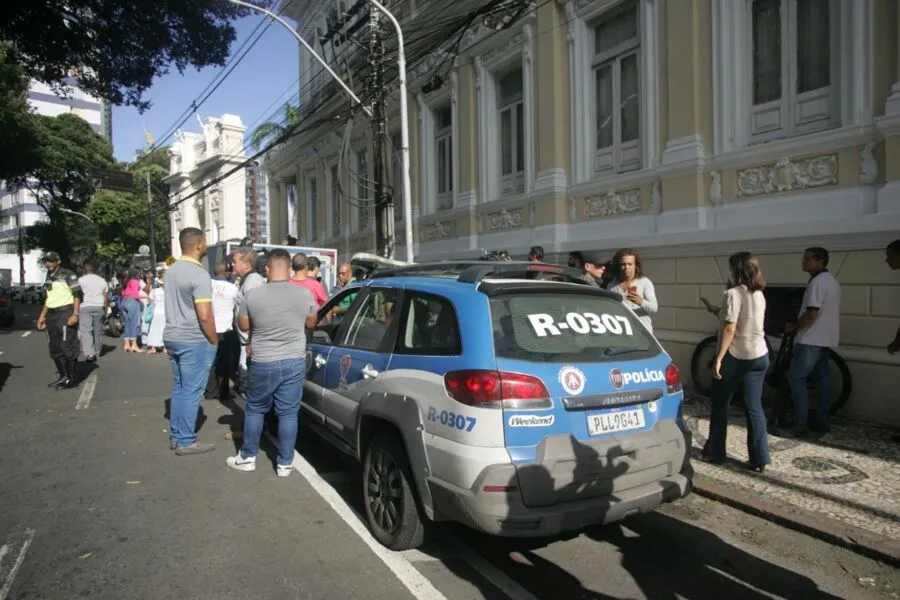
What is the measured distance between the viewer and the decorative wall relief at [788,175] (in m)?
6.27

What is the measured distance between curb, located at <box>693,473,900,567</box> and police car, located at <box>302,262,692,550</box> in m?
0.98

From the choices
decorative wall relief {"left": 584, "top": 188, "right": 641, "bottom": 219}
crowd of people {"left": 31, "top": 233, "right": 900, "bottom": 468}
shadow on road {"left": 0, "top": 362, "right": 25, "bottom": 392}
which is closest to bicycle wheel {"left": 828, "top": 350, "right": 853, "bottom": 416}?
crowd of people {"left": 31, "top": 233, "right": 900, "bottom": 468}

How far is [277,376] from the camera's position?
445 centimetres

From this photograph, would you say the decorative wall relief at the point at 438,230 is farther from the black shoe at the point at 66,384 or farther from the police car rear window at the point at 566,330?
the police car rear window at the point at 566,330

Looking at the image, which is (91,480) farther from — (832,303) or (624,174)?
(624,174)

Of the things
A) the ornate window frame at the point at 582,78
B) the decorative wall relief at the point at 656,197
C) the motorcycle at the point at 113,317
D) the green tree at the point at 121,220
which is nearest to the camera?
the decorative wall relief at the point at 656,197

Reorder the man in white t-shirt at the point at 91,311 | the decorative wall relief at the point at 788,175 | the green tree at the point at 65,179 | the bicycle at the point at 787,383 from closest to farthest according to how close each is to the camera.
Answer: the bicycle at the point at 787,383 → the decorative wall relief at the point at 788,175 → the man in white t-shirt at the point at 91,311 → the green tree at the point at 65,179

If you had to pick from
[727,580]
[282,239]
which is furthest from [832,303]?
[282,239]

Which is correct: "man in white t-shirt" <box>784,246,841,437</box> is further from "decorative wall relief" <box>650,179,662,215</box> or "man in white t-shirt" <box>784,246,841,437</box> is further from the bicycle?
"decorative wall relief" <box>650,179,662,215</box>

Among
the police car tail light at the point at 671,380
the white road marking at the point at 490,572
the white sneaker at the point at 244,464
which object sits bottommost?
the white road marking at the point at 490,572

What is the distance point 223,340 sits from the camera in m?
7.52

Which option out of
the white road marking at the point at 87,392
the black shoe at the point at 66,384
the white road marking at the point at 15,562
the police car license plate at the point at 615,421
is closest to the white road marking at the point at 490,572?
the police car license plate at the point at 615,421

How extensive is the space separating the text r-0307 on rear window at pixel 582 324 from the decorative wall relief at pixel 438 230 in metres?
9.14

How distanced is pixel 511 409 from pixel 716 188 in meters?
5.80
